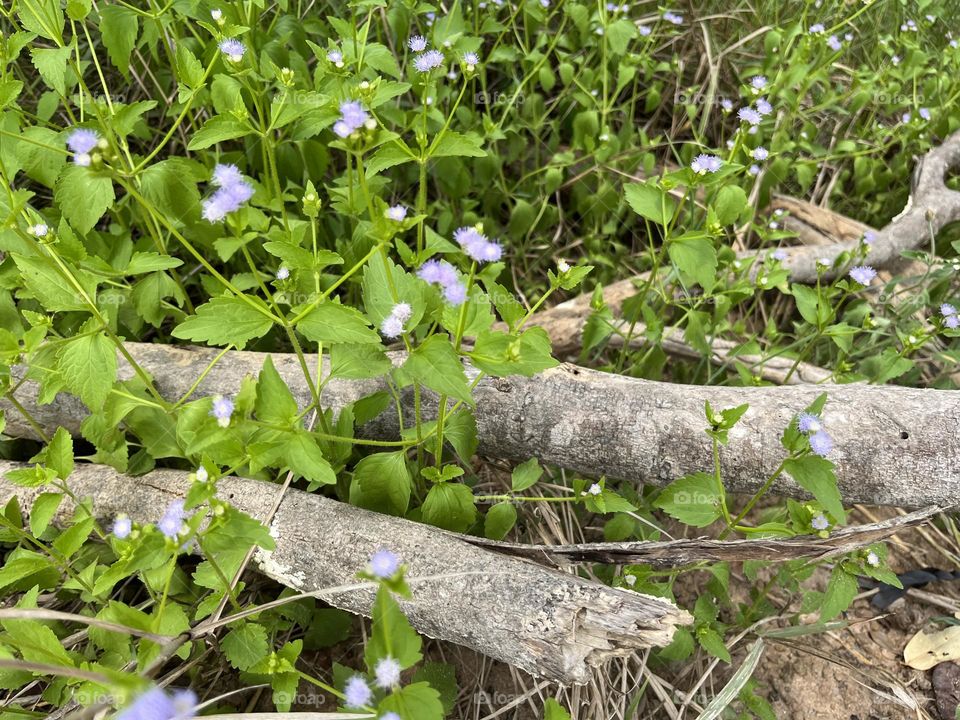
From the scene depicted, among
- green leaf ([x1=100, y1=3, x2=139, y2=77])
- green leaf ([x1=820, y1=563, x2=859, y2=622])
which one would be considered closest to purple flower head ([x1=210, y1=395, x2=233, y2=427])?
green leaf ([x1=100, y1=3, x2=139, y2=77])

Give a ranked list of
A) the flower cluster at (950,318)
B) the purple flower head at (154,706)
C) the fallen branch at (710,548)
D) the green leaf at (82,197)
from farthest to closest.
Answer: the flower cluster at (950,318), the green leaf at (82,197), the fallen branch at (710,548), the purple flower head at (154,706)

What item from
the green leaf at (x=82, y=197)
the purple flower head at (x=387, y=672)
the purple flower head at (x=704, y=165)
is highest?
the green leaf at (x=82, y=197)

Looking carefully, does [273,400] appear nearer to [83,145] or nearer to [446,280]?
[446,280]

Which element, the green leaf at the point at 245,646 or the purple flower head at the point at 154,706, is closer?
the purple flower head at the point at 154,706

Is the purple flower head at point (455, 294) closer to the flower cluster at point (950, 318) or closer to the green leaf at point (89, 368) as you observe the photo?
the green leaf at point (89, 368)

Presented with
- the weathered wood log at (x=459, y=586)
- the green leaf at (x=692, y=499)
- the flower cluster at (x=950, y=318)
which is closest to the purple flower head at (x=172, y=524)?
the weathered wood log at (x=459, y=586)

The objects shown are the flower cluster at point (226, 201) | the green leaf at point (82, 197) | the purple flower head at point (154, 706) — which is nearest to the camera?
the purple flower head at point (154, 706)

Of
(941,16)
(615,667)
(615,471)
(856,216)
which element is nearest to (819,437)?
(615,471)

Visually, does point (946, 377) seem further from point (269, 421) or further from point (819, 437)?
point (269, 421)
